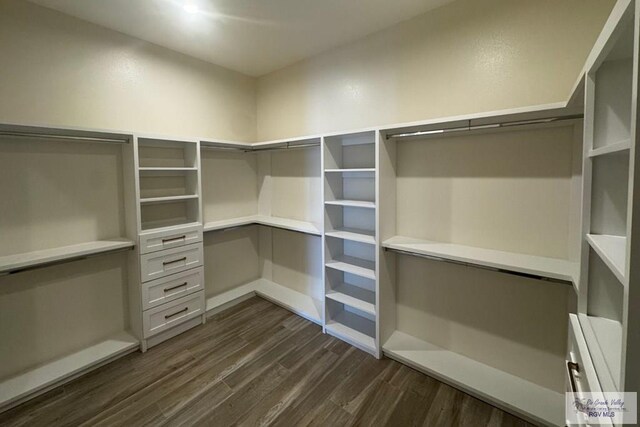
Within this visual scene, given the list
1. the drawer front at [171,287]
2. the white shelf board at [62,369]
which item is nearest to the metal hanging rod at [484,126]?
the drawer front at [171,287]

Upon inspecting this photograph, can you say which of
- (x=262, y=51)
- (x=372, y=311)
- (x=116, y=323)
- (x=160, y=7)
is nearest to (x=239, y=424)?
(x=372, y=311)

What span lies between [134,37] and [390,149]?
99.2 inches

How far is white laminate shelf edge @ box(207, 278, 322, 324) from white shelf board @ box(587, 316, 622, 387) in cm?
212

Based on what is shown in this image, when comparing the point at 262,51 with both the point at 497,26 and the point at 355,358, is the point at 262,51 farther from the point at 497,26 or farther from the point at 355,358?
the point at 355,358

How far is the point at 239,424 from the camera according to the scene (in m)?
1.72

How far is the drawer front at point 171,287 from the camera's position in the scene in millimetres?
2420

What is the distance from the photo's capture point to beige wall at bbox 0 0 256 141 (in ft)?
6.46

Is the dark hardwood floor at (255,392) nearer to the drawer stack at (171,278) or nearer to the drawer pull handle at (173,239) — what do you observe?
the drawer stack at (171,278)

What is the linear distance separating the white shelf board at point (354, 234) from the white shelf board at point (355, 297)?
0.56 metres

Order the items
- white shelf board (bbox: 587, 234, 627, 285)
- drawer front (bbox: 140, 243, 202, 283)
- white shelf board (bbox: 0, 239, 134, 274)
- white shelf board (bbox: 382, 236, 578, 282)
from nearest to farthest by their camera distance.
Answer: white shelf board (bbox: 587, 234, 627, 285) < white shelf board (bbox: 382, 236, 578, 282) < white shelf board (bbox: 0, 239, 134, 274) < drawer front (bbox: 140, 243, 202, 283)

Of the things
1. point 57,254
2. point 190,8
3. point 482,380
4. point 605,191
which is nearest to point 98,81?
point 190,8

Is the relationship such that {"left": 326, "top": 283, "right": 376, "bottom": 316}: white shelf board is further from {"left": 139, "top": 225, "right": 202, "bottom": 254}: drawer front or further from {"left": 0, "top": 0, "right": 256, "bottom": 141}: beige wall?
{"left": 0, "top": 0, "right": 256, "bottom": 141}: beige wall

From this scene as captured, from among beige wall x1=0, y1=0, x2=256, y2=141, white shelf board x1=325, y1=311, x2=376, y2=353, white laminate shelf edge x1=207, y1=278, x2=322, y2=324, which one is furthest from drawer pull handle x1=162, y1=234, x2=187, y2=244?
white shelf board x1=325, y1=311, x2=376, y2=353

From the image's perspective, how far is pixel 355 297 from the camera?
8.47 feet
